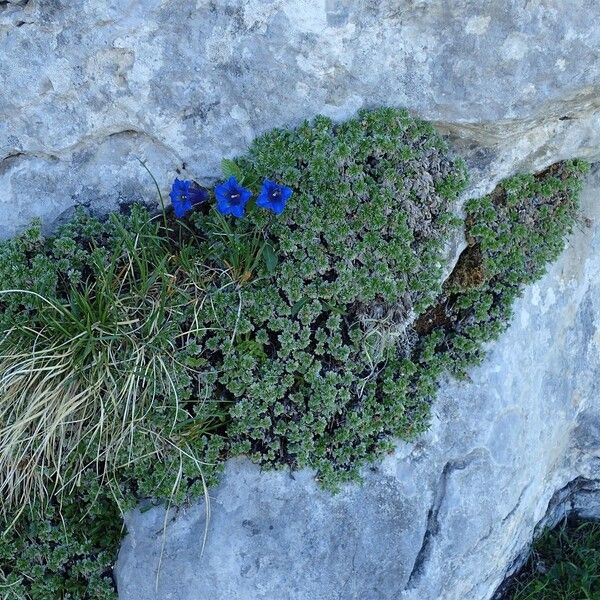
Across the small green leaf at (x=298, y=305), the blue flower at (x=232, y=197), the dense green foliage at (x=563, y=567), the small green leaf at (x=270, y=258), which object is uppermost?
the blue flower at (x=232, y=197)

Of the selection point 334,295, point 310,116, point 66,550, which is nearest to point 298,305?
point 334,295

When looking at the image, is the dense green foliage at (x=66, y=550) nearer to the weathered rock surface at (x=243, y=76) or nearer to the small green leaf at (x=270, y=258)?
the small green leaf at (x=270, y=258)

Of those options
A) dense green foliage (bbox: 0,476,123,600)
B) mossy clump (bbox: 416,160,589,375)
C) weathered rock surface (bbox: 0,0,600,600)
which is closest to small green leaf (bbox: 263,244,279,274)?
weathered rock surface (bbox: 0,0,600,600)

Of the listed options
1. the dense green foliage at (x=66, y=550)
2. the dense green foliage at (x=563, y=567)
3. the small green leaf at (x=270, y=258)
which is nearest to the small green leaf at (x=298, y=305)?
the small green leaf at (x=270, y=258)

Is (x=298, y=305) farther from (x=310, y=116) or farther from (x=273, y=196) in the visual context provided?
(x=310, y=116)

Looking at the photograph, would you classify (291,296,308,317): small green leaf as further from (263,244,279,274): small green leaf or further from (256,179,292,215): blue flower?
(256,179,292,215): blue flower

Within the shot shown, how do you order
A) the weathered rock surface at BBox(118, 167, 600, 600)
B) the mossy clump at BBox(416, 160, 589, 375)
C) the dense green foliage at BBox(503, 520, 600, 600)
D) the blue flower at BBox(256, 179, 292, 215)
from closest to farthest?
the blue flower at BBox(256, 179, 292, 215), the weathered rock surface at BBox(118, 167, 600, 600), the mossy clump at BBox(416, 160, 589, 375), the dense green foliage at BBox(503, 520, 600, 600)
